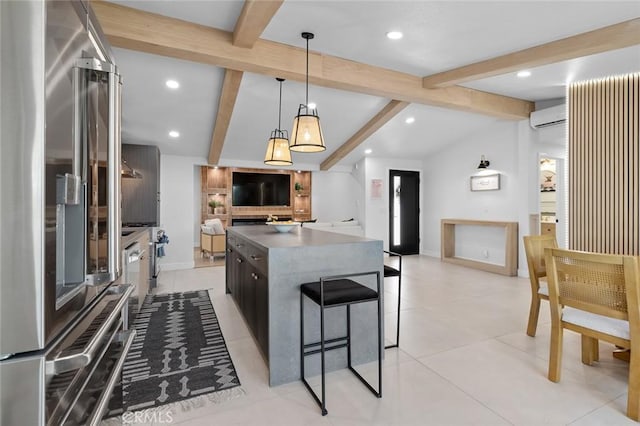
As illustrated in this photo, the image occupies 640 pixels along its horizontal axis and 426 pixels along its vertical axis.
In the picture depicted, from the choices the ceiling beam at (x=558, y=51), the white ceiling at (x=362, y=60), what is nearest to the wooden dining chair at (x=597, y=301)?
the white ceiling at (x=362, y=60)

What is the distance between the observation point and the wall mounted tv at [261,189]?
9.42 meters

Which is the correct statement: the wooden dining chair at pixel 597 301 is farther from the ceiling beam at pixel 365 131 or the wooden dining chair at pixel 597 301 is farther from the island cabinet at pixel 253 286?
the ceiling beam at pixel 365 131

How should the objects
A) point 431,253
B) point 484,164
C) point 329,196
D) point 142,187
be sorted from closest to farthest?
point 142,187
point 484,164
point 431,253
point 329,196

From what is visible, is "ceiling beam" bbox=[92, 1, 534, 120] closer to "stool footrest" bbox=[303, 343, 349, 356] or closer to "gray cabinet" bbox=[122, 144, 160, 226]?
"stool footrest" bbox=[303, 343, 349, 356]

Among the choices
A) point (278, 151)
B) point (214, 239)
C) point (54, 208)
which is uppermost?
point (278, 151)

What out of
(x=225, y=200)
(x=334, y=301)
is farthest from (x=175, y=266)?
(x=334, y=301)

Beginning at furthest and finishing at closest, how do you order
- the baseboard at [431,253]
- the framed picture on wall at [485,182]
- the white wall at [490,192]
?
the baseboard at [431,253] → the framed picture on wall at [485,182] → the white wall at [490,192]

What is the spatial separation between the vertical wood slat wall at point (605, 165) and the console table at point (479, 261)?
8.21 feet

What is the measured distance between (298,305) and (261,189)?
756cm

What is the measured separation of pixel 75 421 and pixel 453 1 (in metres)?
3.33

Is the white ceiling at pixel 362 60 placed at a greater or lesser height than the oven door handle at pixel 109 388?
greater

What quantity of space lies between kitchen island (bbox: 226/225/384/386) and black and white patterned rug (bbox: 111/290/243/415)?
384mm

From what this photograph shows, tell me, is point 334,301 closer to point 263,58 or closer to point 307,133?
point 307,133

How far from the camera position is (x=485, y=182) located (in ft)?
21.1
